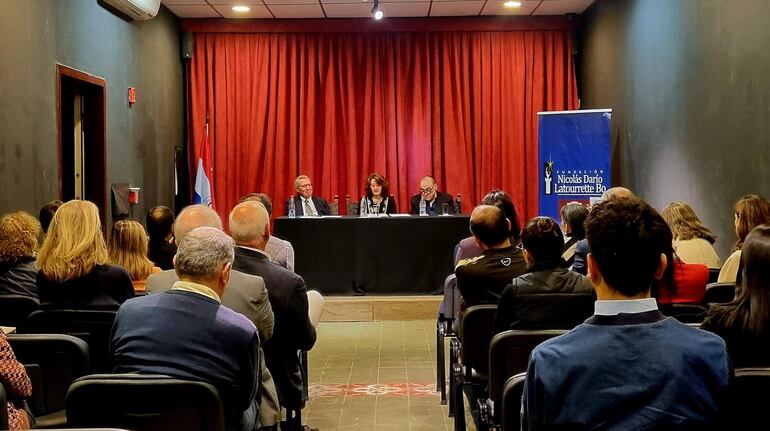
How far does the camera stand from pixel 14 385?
8.29 feet

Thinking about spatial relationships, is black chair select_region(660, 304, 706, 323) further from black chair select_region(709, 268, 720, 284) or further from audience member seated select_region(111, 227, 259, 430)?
audience member seated select_region(111, 227, 259, 430)

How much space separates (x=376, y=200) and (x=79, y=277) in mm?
5524

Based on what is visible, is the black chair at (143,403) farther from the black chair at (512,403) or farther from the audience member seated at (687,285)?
the audience member seated at (687,285)

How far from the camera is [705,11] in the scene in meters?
6.36

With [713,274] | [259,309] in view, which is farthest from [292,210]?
[259,309]

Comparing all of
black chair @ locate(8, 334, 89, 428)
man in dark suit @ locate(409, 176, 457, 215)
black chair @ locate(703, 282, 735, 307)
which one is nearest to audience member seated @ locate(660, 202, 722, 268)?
black chair @ locate(703, 282, 735, 307)

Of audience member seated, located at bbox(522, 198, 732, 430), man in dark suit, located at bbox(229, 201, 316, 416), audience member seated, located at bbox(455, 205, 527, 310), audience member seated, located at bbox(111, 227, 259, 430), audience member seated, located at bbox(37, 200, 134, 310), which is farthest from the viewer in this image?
audience member seated, located at bbox(455, 205, 527, 310)

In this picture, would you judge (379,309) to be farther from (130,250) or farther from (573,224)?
(130,250)

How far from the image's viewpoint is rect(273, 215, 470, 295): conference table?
27.0ft

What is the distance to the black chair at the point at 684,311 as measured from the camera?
352cm

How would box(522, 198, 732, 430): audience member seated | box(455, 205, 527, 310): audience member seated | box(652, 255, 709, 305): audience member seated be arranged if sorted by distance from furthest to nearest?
box(455, 205, 527, 310): audience member seated → box(652, 255, 709, 305): audience member seated → box(522, 198, 732, 430): audience member seated

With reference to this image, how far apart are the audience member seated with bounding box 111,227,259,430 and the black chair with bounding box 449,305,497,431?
1.31m

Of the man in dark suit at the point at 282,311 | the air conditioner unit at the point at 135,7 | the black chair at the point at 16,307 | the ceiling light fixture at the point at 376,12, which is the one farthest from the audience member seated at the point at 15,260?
the ceiling light fixture at the point at 376,12

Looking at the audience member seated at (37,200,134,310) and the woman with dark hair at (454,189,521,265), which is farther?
the woman with dark hair at (454,189,521,265)
